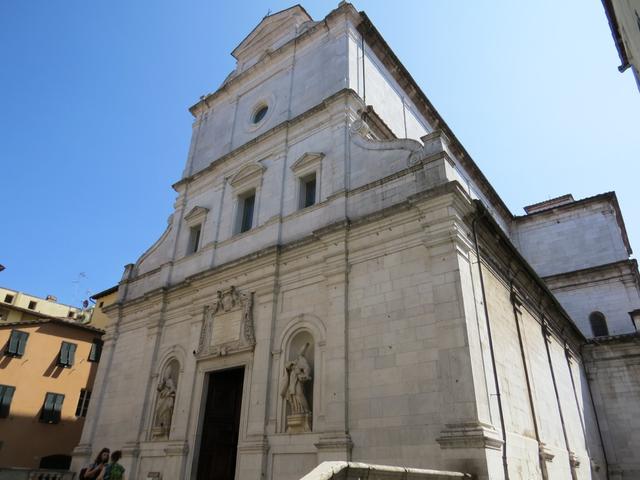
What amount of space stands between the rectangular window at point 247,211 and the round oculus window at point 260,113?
336 cm

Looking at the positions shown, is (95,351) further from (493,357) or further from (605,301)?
(605,301)

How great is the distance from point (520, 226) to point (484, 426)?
19.3 m

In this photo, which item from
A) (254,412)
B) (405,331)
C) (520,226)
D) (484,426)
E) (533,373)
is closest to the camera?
(484,426)

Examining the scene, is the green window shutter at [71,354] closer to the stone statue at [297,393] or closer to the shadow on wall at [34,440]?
the shadow on wall at [34,440]

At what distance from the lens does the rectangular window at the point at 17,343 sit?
22.4 m

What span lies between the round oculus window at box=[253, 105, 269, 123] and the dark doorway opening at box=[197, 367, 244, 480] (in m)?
9.54

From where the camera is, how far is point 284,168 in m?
15.3

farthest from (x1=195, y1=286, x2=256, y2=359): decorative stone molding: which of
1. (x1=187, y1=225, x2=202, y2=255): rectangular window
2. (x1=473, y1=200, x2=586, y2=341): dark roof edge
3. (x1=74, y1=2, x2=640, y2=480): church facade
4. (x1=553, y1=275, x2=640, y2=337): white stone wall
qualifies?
(x1=553, y1=275, x2=640, y2=337): white stone wall

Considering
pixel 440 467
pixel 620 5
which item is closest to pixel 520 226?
pixel 620 5

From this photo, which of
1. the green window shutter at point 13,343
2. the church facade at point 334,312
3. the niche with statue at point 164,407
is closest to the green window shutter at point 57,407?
the green window shutter at point 13,343

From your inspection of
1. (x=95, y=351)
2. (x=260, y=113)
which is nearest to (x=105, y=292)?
(x=95, y=351)

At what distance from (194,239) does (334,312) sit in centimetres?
819

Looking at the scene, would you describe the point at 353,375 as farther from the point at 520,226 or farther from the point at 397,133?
the point at 520,226

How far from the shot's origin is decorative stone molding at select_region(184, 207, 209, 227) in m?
17.3
